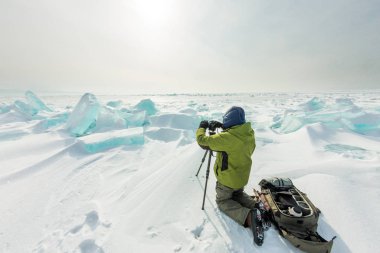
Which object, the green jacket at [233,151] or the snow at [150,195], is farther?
the green jacket at [233,151]

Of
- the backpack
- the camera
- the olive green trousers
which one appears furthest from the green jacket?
the backpack

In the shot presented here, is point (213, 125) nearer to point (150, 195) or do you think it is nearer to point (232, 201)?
point (232, 201)

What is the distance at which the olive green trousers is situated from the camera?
2363 mm

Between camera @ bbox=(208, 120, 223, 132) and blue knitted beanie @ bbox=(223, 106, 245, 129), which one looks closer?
blue knitted beanie @ bbox=(223, 106, 245, 129)

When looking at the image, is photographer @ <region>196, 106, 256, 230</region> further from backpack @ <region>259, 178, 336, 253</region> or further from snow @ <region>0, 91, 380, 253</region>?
backpack @ <region>259, 178, 336, 253</region>

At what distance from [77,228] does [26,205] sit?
4.28ft

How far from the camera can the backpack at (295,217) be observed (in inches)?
A: 75.4

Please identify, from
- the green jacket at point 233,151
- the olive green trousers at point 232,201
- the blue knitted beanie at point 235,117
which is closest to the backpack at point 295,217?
the olive green trousers at point 232,201

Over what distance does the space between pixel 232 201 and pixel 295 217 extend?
0.68 metres

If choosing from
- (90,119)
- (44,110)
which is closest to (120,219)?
(90,119)

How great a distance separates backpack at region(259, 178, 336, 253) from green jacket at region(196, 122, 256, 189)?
46 centimetres

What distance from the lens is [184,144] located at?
258 inches

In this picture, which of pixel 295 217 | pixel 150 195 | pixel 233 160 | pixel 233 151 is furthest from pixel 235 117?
pixel 150 195

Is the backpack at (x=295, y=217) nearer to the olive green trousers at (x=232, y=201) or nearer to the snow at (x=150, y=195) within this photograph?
the snow at (x=150, y=195)
